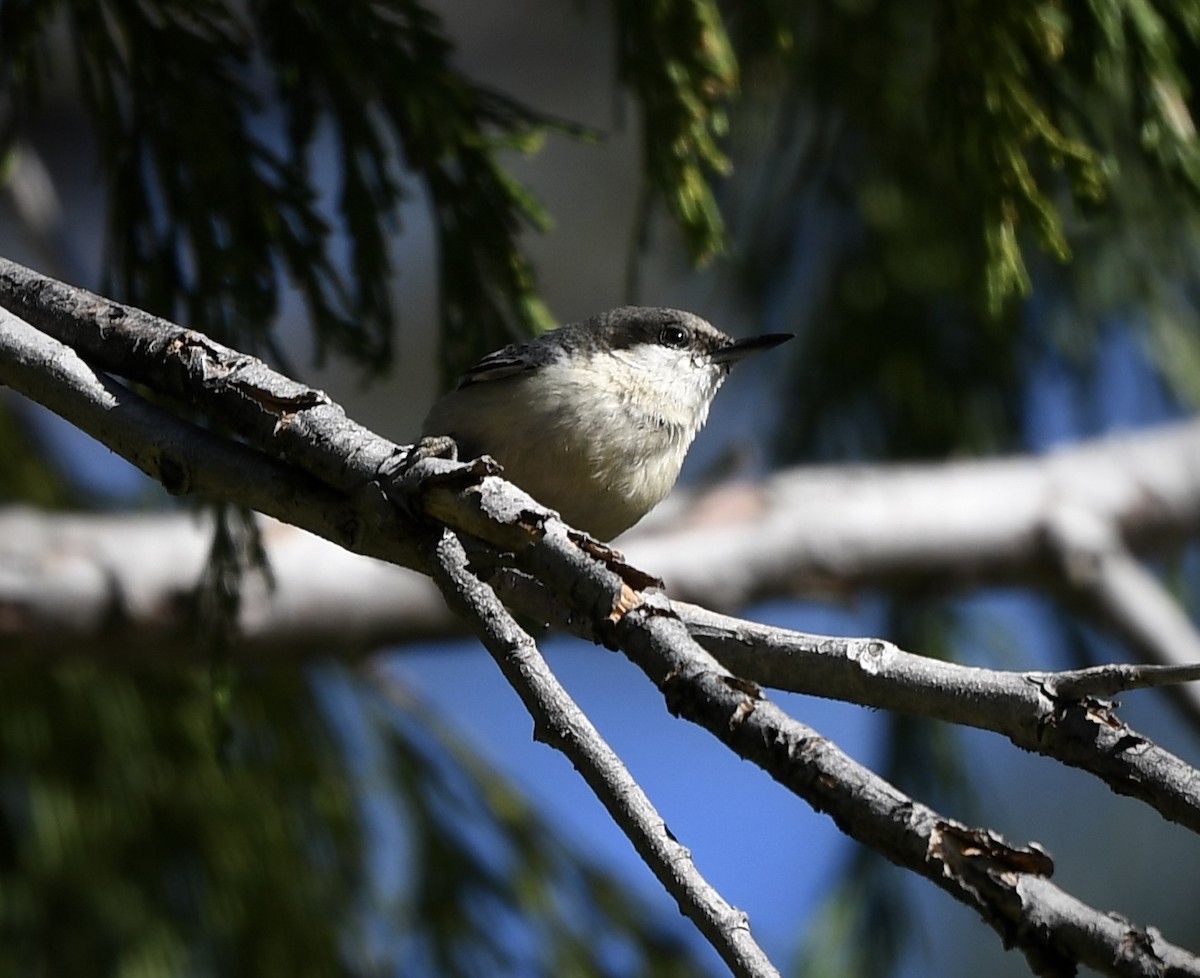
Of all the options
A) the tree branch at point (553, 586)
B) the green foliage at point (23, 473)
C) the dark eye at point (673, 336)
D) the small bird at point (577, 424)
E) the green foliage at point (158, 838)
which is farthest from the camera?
the green foliage at point (23, 473)

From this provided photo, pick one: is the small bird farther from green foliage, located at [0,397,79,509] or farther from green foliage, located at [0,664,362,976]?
green foliage, located at [0,397,79,509]

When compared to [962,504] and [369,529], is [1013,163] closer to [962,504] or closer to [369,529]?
[369,529]

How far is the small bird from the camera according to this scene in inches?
117

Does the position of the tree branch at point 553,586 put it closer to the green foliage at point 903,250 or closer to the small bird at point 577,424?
the small bird at point 577,424

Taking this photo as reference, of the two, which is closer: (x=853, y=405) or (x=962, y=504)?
(x=962, y=504)

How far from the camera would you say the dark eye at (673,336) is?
3693 millimetres

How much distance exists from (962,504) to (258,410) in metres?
3.14

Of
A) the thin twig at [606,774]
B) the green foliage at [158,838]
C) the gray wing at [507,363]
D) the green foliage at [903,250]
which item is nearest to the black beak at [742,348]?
the green foliage at [903,250]

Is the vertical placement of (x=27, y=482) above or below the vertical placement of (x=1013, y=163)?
above

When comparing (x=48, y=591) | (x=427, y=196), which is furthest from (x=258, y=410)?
(x=48, y=591)

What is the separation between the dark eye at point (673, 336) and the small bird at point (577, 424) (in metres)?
0.23

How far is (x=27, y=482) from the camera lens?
13.7ft

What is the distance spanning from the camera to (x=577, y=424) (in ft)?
9.86

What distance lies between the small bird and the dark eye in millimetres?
226
